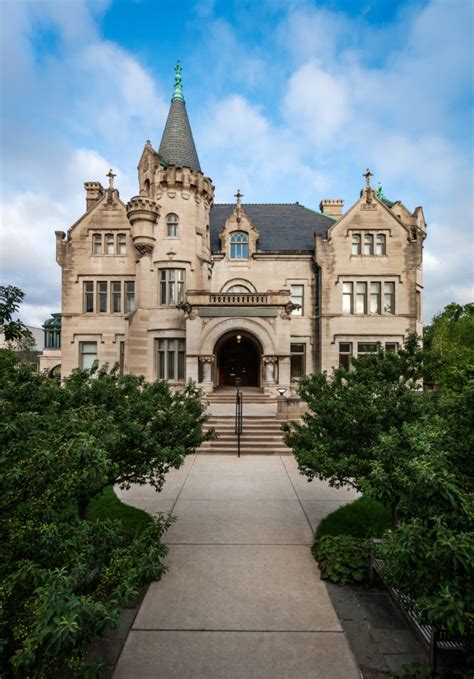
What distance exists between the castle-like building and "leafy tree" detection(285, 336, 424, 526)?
12412mm

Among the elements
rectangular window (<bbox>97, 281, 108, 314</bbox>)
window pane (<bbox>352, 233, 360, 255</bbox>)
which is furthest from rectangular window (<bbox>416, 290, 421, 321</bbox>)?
rectangular window (<bbox>97, 281, 108, 314</bbox>)

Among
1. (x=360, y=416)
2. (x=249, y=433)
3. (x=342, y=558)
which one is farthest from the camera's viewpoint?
(x=249, y=433)

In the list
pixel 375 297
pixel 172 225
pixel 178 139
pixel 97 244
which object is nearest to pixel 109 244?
pixel 97 244

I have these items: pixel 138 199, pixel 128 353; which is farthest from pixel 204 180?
pixel 128 353

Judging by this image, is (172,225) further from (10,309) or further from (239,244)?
(10,309)

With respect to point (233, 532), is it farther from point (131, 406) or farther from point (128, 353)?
point (128, 353)

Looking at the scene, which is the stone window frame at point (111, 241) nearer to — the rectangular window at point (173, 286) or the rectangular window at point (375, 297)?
the rectangular window at point (173, 286)

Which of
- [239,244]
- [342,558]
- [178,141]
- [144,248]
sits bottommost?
[342,558]

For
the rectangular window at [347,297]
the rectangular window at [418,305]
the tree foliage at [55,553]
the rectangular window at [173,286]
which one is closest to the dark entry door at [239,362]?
the rectangular window at [173,286]

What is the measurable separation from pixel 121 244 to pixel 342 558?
75.6 feet

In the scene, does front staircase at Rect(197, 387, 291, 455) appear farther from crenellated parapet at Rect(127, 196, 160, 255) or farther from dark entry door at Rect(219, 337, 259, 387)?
Answer: crenellated parapet at Rect(127, 196, 160, 255)

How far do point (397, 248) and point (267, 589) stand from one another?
2288 centimetres

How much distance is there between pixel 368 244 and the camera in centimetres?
2303

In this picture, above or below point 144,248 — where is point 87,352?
below
